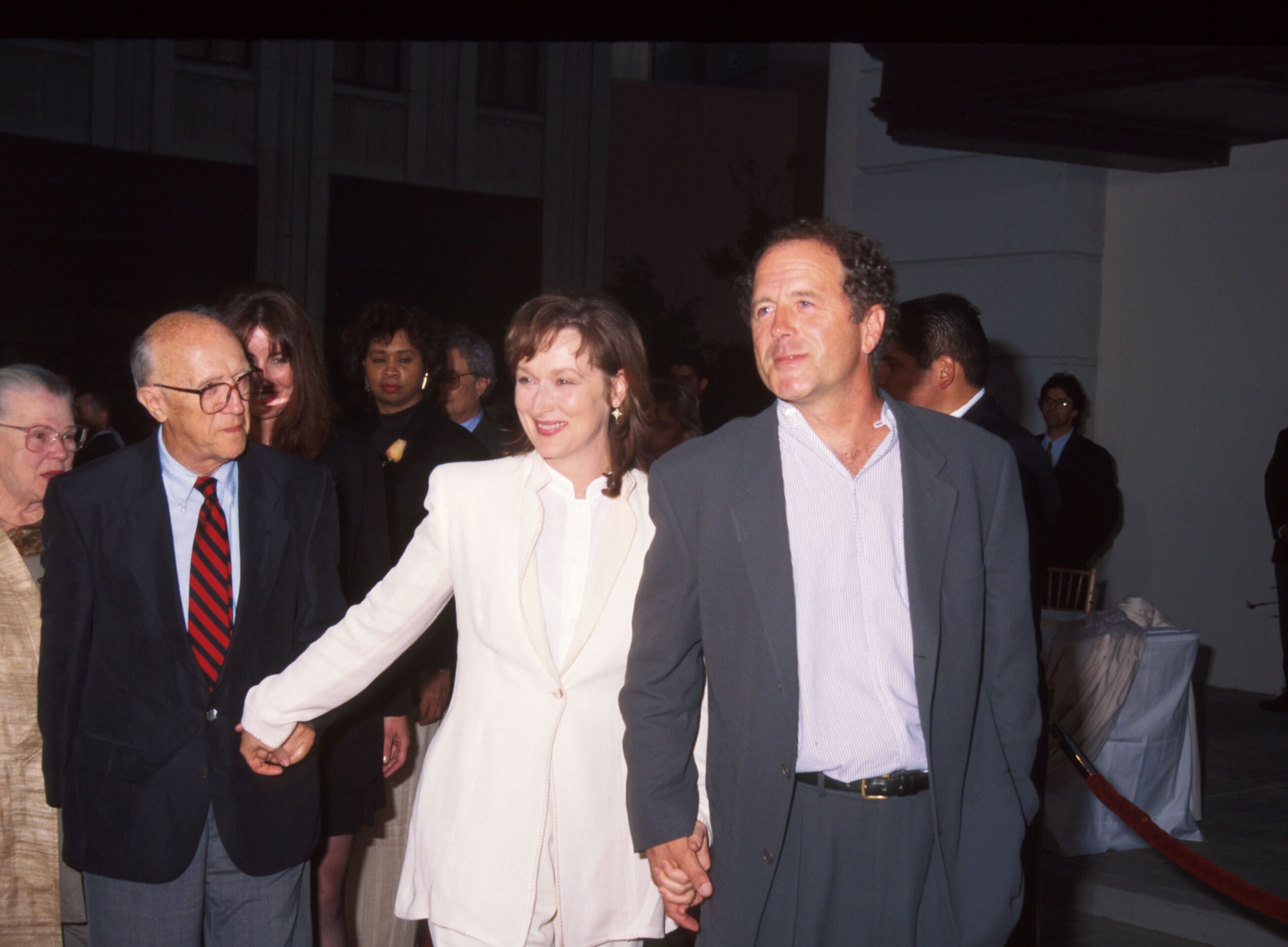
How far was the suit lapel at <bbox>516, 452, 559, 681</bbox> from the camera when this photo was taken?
2.73m

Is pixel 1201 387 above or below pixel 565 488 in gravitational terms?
above

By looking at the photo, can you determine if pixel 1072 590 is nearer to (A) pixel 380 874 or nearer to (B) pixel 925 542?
(A) pixel 380 874

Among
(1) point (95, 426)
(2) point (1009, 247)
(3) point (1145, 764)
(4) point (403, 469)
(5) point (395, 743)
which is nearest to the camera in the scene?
(5) point (395, 743)

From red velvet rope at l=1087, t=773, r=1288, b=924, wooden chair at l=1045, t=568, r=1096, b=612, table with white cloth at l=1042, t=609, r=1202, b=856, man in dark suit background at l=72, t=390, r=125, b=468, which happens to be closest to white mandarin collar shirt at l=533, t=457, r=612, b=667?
red velvet rope at l=1087, t=773, r=1288, b=924

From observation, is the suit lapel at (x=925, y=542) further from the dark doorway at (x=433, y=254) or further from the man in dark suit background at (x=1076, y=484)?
the dark doorway at (x=433, y=254)

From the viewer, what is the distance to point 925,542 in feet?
8.27

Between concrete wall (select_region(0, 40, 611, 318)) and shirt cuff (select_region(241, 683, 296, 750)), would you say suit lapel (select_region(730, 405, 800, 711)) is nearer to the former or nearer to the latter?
shirt cuff (select_region(241, 683, 296, 750))

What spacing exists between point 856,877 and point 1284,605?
6.85m

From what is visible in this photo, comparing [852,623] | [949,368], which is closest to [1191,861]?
[949,368]

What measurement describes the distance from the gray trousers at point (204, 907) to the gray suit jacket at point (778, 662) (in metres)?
0.93

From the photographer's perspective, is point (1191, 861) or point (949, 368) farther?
point (949, 368)

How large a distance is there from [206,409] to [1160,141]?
6.28m

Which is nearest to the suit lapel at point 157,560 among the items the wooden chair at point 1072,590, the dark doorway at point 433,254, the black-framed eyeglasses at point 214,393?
the black-framed eyeglasses at point 214,393

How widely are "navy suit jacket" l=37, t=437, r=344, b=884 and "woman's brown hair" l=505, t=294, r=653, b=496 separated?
2.81ft
